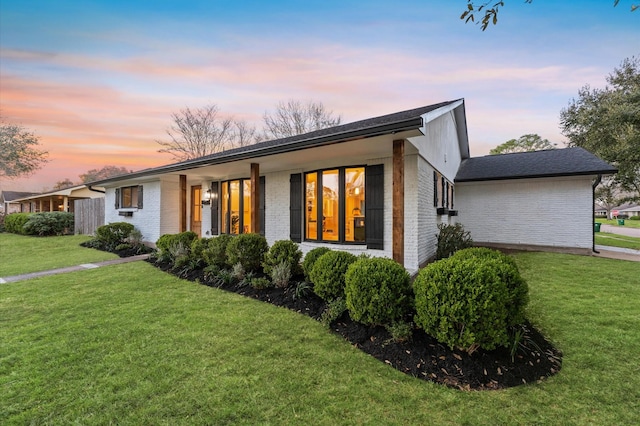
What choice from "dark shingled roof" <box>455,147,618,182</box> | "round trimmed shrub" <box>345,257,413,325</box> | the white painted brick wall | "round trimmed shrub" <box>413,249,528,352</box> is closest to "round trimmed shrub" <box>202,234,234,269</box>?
"round trimmed shrub" <box>345,257,413,325</box>

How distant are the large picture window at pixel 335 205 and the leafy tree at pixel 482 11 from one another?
14.8 ft

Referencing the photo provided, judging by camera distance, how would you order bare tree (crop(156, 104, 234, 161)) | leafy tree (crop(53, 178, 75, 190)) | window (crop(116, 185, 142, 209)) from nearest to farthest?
1. window (crop(116, 185, 142, 209))
2. bare tree (crop(156, 104, 234, 161))
3. leafy tree (crop(53, 178, 75, 190))

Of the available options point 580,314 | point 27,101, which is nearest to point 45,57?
point 27,101

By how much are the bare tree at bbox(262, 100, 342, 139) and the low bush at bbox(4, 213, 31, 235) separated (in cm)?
1693

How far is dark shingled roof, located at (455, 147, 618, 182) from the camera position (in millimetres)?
8914

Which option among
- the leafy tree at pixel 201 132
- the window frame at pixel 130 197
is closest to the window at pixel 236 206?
the window frame at pixel 130 197

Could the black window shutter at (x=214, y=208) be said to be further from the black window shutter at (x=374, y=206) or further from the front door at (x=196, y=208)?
the black window shutter at (x=374, y=206)

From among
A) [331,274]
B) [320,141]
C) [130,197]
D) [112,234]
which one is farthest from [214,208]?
[331,274]

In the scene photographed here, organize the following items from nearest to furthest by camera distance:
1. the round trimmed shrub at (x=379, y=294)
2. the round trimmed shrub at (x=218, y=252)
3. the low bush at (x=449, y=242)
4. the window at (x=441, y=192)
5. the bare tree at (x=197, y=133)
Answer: the round trimmed shrub at (x=379, y=294), the round trimmed shrub at (x=218, y=252), the low bush at (x=449, y=242), the window at (x=441, y=192), the bare tree at (x=197, y=133)

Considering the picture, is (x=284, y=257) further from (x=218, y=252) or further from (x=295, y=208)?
(x=295, y=208)

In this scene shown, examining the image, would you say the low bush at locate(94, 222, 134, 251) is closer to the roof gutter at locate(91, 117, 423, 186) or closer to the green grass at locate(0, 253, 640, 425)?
the roof gutter at locate(91, 117, 423, 186)

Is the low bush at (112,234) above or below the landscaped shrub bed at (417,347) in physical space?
above

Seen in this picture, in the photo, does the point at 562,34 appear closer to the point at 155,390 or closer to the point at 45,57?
the point at 155,390

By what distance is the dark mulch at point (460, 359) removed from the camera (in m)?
2.51
